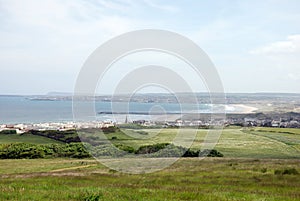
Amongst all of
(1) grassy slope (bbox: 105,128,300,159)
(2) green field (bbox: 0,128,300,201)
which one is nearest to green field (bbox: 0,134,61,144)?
(2) green field (bbox: 0,128,300,201)

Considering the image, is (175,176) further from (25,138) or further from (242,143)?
(25,138)

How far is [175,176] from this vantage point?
1046 inches

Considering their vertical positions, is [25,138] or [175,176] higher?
[175,176]

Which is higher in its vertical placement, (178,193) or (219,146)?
(178,193)

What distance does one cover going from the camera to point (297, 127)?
11125 centimetres

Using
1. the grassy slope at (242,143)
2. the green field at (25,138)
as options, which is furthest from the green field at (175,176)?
the green field at (25,138)

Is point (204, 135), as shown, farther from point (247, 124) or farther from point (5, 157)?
point (247, 124)

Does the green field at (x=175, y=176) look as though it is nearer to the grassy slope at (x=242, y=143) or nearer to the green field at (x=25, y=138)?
the grassy slope at (x=242, y=143)

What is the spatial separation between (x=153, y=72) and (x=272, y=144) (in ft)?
179

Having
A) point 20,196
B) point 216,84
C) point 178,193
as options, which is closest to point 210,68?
point 216,84

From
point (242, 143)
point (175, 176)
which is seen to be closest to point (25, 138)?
point (242, 143)

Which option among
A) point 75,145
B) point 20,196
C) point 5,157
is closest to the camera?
point 20,196

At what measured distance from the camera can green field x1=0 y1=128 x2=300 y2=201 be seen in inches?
555

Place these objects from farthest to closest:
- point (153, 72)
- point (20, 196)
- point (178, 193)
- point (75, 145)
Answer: point (75, 145)
point (153, 72)
point (178, 193)
point (20, 196)
